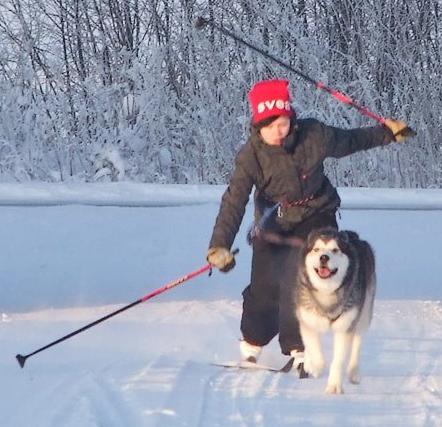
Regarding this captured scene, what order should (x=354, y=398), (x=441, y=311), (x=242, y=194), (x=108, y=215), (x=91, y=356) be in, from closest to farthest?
(x=354, y=398) < (x=242, y=194) < (x=91, y=356) < (x=441, y=311) < (x=108, y=215)

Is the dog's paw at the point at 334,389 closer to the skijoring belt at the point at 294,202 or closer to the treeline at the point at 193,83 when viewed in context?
the skijoring belt at the point at 294,202

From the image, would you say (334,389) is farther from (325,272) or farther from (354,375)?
(325,272)

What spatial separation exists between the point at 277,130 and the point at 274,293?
94 centimetres

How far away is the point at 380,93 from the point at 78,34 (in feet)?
13.2

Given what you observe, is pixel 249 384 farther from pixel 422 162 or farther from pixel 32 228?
pixel 422 162

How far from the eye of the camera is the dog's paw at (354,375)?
16.9ft

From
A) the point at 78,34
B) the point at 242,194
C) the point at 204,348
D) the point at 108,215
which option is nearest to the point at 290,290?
the point at 242,194

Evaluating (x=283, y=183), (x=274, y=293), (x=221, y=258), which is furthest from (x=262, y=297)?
(x=283, y=183)

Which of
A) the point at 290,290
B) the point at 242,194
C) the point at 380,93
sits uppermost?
the point at 380,93

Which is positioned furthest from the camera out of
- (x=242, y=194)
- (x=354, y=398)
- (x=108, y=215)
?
(x=108, y=215)

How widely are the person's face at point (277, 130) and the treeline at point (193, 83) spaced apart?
607 centimetres

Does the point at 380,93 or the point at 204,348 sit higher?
the point at 380,93

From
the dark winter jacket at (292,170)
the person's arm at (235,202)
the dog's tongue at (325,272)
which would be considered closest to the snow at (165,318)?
the dog's tongue at (325,272)

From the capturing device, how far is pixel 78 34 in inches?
565
